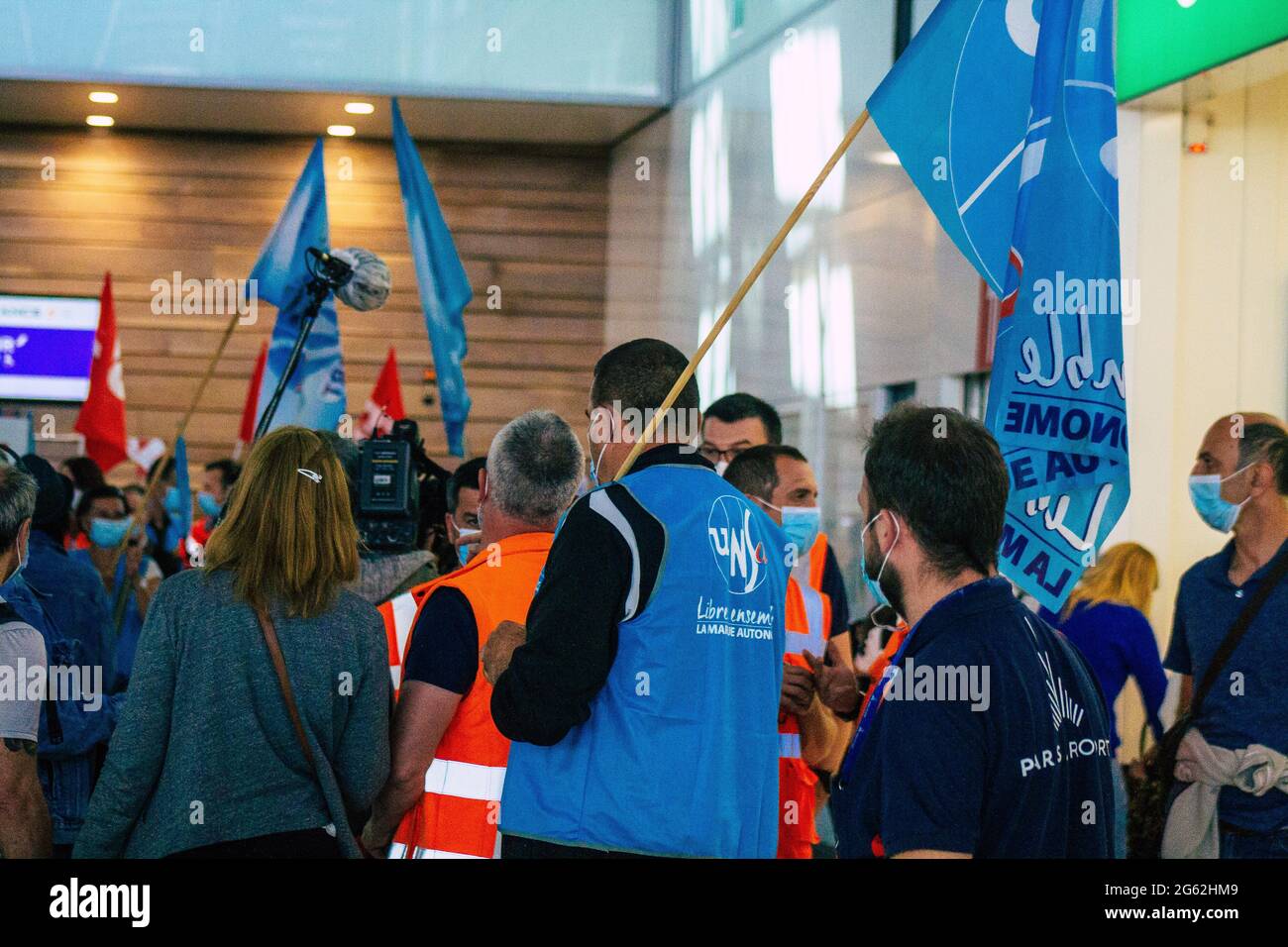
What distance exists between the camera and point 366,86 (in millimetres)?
11164

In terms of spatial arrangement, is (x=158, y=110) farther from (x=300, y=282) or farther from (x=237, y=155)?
(x=300, y=282)

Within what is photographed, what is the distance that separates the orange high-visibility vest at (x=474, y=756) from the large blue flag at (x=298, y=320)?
119 inches

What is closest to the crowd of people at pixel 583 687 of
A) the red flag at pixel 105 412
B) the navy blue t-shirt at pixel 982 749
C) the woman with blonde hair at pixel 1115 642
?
the navy blue t-shirt at pixel 982 749

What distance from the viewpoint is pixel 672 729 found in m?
2.71

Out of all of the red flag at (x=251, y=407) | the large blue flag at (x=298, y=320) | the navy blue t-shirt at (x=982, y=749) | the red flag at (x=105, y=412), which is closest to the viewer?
the navy blue t-shirt at (x=982, y=749)

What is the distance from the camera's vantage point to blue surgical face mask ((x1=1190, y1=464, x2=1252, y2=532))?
4125mm

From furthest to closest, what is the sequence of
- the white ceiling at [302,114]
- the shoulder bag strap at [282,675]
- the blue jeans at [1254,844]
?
the white ceiling at [302,114] → the blue jeans at [1254,844] → the shoulder bag strap at [282,675]

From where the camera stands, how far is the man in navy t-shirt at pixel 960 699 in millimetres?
1990

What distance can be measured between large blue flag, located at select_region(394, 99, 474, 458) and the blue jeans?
131 inches

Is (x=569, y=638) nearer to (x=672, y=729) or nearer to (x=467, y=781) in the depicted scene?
(x=672, y=729)

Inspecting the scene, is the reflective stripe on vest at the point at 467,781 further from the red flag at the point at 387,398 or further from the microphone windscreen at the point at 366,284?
the red flag at the point at 387,398

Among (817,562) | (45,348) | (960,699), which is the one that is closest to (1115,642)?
(817,562)
